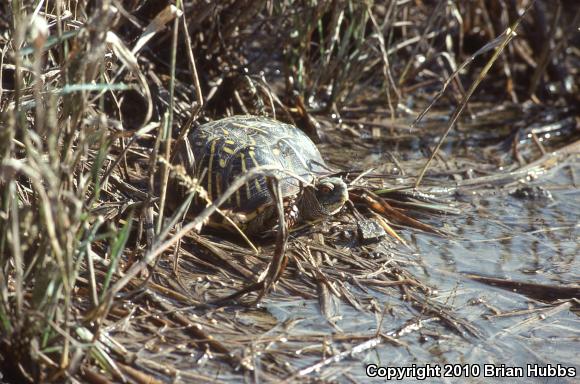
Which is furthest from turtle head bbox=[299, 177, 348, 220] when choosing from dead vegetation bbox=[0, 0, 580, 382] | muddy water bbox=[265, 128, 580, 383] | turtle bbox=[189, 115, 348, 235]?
muddy water bbox=[265, 128, 580, 383]

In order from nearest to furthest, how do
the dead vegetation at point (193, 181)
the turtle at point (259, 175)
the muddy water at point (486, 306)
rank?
the dead vegetation at point (193, 181) < the muddy water at point (486, 306) < the turtle at point (259, 175)

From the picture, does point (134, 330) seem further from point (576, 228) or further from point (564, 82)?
point (564, 82)

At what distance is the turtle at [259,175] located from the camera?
3607 mm

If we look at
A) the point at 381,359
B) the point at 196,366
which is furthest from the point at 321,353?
the point at 196,366

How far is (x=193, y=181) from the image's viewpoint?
264 cm

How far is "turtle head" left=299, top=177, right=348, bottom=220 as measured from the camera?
364cm

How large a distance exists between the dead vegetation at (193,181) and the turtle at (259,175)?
13 cm

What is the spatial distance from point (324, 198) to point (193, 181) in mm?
1133

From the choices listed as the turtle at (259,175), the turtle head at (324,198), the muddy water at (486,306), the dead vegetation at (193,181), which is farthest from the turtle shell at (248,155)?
the muddy water at (486,306)

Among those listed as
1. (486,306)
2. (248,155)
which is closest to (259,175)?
(248,155)

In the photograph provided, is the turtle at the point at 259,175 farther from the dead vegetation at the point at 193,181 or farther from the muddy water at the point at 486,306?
the muddy water at the point at 486,306

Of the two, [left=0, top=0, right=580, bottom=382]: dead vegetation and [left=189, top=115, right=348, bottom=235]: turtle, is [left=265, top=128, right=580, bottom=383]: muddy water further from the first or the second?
[left=189, top=115, right=348, bottom=235]: turtle

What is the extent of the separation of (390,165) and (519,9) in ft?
7.77

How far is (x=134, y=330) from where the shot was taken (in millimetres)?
2752
